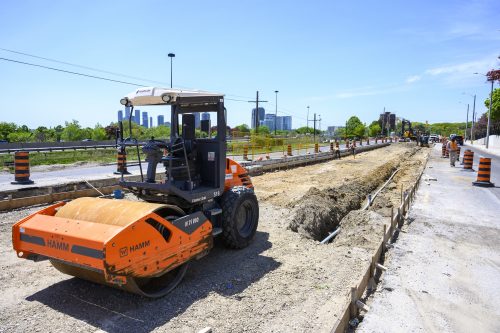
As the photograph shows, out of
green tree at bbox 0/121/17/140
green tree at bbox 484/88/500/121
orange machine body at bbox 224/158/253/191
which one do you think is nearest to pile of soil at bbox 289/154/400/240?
orange machine body at bbox 224/158/253/191

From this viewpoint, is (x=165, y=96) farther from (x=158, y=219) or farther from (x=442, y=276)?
(x=442, y=276)

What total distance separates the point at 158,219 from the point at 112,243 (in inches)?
28.2

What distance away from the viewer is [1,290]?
5223 millimetres

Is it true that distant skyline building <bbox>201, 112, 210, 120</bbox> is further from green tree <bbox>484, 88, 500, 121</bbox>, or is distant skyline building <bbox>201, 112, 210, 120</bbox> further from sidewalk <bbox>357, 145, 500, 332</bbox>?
green tree <bbox>484, 88, 500, 121</bbox>

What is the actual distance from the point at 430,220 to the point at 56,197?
9.98 meters

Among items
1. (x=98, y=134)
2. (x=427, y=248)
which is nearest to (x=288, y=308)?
(x=427, y=248)

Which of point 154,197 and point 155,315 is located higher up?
point 154,197

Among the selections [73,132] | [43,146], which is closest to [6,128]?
[73,132]

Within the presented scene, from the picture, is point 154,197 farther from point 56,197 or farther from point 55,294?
point 56,197

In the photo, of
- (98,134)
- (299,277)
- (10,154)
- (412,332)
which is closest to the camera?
(412,332)

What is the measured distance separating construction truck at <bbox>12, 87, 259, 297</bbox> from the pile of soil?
1.99 metres

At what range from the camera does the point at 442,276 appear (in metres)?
5.93

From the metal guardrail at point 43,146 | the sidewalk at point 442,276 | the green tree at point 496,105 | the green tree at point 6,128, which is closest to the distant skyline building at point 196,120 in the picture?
the sidewalk at point 442,276

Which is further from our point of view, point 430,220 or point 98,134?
point 98,134
